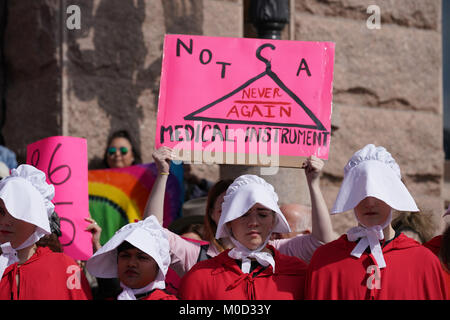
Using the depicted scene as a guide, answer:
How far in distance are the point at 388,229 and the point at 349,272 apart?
25 cm

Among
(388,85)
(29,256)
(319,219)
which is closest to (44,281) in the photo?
(29,256)

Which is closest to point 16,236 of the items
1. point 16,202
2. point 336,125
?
point 16,202

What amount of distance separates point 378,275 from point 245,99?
1.54m

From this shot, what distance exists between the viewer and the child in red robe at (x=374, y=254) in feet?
10.7

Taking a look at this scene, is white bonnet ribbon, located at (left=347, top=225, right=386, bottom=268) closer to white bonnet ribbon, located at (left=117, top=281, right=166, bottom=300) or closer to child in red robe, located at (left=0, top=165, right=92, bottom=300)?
white bonnet ribbon, located at (left=117, top=281, right=166, bottom=300)

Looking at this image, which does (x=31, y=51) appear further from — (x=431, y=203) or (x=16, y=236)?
(x=431, y=203)

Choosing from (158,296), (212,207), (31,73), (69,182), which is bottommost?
(158,296)

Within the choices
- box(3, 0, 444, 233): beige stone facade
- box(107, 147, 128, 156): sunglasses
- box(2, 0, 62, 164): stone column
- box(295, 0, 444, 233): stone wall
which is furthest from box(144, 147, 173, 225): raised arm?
box(295, 0, 444, 233): stone wall

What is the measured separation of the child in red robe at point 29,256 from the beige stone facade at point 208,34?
243cm

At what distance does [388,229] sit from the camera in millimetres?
3434

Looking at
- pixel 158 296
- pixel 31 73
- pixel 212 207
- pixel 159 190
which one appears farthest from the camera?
pixel 31 73

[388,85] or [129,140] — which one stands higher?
[388,85]

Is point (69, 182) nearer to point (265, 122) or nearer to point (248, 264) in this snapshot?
point (265, 122)

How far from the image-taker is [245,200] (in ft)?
11.4
